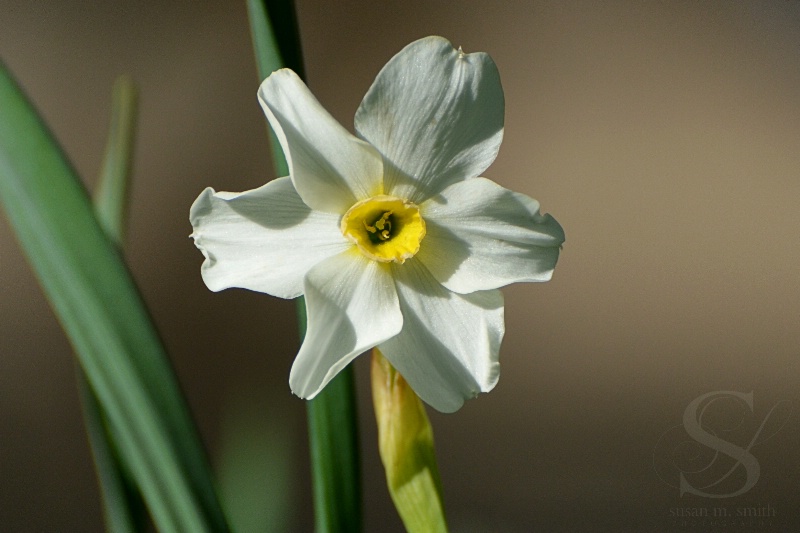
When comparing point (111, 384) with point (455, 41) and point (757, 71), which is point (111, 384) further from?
point (757, 71)

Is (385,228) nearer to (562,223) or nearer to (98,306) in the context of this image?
(98,306)

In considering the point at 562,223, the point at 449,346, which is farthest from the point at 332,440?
the point at 562,223

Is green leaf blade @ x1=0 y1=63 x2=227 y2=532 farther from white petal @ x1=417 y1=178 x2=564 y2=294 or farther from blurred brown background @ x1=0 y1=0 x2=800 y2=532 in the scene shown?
blurred brown background @ x1=0 y1=0 x2=800 y2=532

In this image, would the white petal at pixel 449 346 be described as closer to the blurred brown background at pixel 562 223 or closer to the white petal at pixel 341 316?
the white petal at pixel 341 316

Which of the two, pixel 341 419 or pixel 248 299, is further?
pixel 248 299

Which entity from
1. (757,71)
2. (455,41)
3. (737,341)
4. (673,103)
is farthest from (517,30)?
(737,341)

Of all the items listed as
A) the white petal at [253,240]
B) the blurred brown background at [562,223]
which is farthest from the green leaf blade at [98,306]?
the blurred brown background at [562,223]
